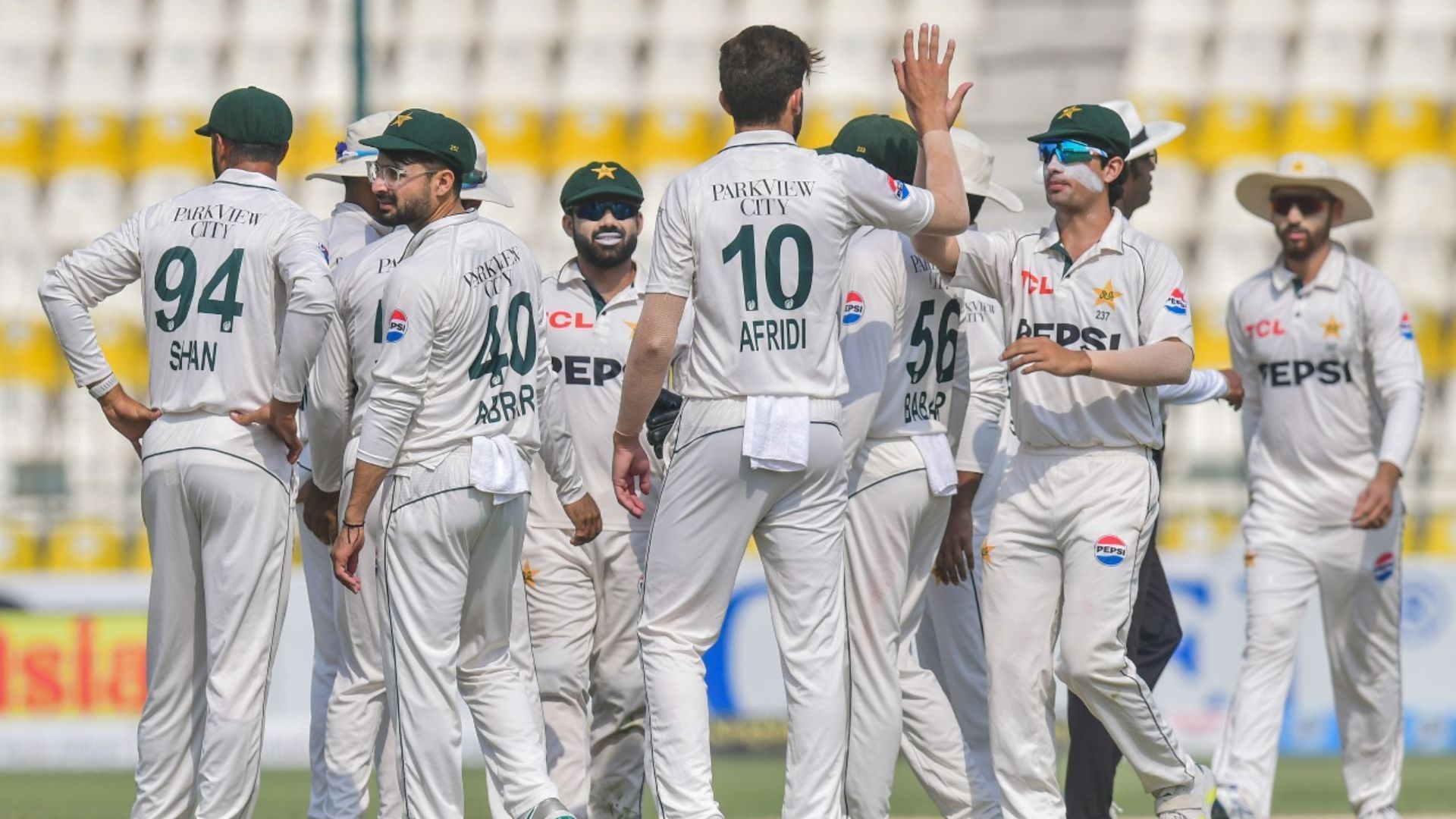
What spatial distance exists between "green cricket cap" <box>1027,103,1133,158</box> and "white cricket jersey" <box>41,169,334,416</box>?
2.54 metres

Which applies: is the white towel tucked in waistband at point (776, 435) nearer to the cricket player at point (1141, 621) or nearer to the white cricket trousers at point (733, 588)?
the white cricket trousers at point (733, 588)

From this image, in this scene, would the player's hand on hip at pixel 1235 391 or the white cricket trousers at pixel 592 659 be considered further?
the player's hand on hip at pixel 1235 391

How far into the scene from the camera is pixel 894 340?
6.68m

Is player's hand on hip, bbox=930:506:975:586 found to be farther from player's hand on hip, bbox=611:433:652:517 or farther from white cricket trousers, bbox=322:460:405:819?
white cricket trousers, bbox=322:460:405:819

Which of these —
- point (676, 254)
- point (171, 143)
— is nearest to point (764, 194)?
point (676, 254)

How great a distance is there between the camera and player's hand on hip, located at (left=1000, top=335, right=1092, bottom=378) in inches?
242

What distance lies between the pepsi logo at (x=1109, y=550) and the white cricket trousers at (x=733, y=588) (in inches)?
38.2

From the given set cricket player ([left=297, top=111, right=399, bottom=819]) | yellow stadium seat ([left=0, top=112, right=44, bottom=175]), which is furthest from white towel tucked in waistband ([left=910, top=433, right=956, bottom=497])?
yellow stadium seat ([left=0, top=112, right=44, bottom=175])

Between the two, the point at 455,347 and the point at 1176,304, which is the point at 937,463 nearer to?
the point at 1176,304

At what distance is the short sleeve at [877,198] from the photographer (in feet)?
19.8

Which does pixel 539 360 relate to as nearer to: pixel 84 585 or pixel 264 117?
pixel 264 117

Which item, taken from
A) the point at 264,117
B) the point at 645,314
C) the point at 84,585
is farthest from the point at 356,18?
the point at 645,314

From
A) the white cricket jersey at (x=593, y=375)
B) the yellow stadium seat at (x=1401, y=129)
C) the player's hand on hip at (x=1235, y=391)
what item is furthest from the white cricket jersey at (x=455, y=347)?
the yellow stadium seat at (x=1401, y=129)

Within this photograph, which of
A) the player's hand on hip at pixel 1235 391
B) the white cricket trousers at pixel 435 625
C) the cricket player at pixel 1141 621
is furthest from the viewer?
the player's hand on hip at pixel 1235 391
